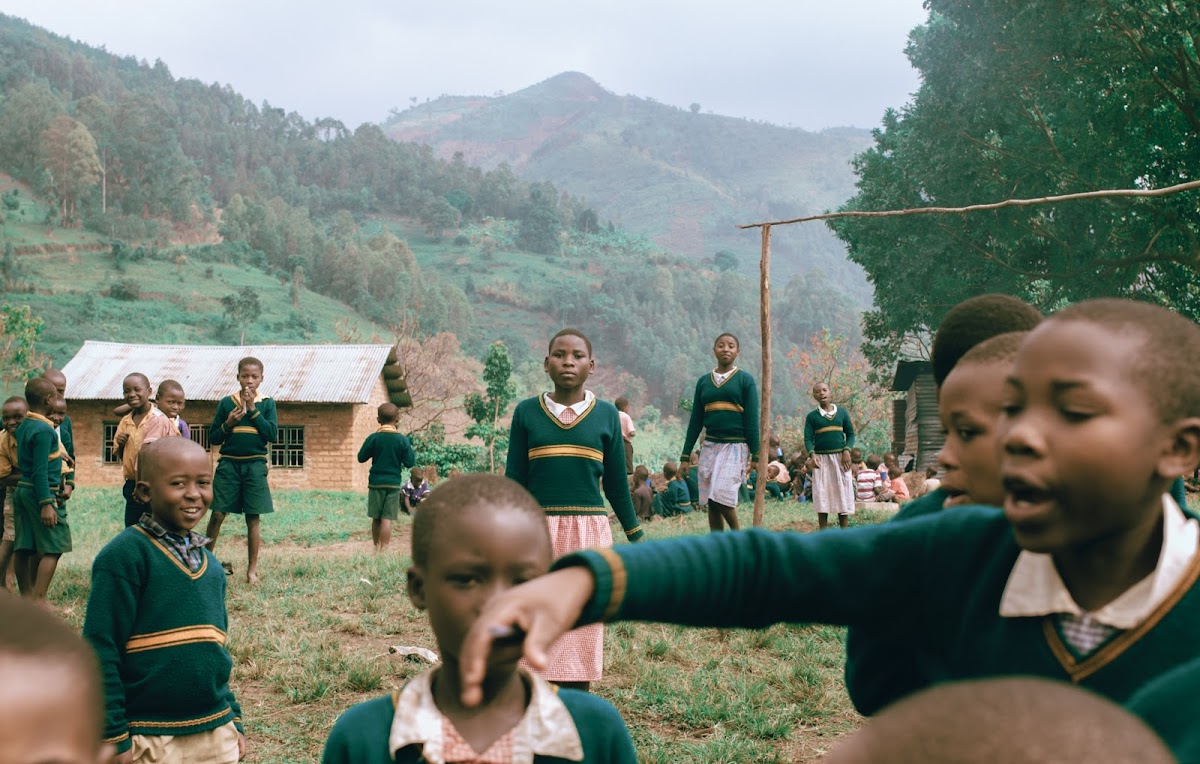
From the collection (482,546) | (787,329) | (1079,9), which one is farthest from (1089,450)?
(787,329)

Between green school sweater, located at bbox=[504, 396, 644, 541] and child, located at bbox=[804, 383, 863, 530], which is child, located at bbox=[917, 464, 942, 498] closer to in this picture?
child, located at bbox=[804, 383, 863, 530]

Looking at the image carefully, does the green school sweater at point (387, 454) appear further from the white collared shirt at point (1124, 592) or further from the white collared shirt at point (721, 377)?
the white collared shirt at point (1124, 592)

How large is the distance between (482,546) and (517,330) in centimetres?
8119

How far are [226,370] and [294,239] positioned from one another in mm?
62303

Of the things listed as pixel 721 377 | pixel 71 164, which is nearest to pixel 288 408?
pixel 721 377

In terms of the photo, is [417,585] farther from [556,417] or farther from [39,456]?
[39,456]

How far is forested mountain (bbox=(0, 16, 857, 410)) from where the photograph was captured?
207 ft

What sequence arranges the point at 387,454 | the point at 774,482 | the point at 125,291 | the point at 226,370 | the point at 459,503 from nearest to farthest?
the point at 459,503 → the point at 387,454 → the point at 774,482 → the point at 226,370 → the point at 125,291

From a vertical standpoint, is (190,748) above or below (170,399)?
below

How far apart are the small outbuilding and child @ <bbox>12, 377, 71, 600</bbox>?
64.9ft

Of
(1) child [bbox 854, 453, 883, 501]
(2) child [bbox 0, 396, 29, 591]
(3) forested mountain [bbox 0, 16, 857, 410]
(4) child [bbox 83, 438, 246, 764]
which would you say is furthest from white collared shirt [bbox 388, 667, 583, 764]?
(3) forested mountain [bbox 0, 16, 857, 410]

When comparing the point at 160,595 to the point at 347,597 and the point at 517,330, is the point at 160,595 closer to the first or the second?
the point at 347,597

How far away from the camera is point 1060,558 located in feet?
4.60

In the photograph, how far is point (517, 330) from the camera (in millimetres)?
82500
